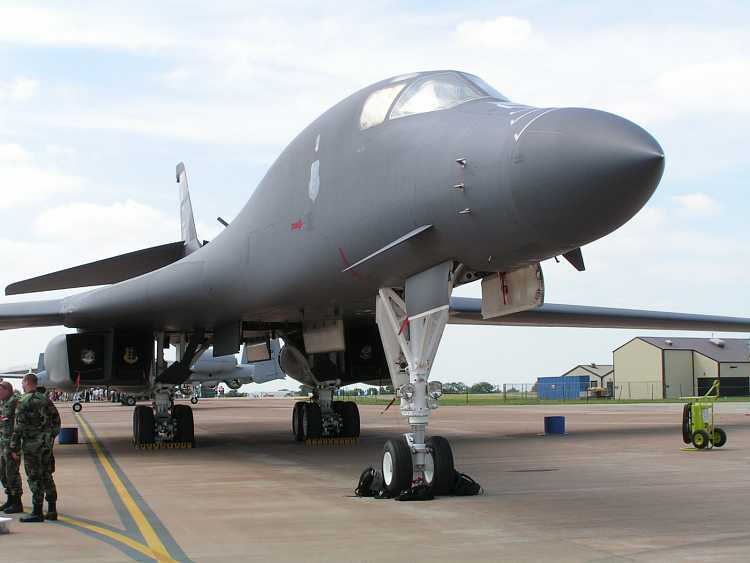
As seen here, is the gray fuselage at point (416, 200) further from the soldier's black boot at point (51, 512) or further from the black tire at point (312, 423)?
the soldier's black boot at point (51, 512)

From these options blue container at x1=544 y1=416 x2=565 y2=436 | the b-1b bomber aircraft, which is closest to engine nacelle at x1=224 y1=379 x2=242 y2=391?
blue container at x1=544 y1=416 x2=565 y2=436

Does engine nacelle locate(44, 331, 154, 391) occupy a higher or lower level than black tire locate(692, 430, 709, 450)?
higher

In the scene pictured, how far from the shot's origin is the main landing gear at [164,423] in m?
16.2

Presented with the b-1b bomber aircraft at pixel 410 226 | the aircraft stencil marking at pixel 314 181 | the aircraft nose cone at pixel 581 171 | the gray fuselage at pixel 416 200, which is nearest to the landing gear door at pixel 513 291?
the b-1b bomber aircraft at pixel 410 226

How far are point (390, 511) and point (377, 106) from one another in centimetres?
417

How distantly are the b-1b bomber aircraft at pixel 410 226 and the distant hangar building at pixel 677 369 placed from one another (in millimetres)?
49000

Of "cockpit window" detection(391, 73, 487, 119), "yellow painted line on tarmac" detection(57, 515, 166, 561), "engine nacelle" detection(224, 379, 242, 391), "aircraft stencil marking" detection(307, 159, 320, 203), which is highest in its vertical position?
"cockpit window" detection(391, 73, 487, 119)

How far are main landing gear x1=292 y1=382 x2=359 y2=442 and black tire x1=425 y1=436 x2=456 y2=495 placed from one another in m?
7.94

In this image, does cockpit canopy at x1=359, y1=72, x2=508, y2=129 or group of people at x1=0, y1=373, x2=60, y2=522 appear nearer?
group of people at x1=0, y1=373, x2=60, y2=522

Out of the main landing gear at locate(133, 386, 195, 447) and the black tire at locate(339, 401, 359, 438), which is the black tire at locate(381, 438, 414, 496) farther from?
the main landing gear at locate(133, 386, 195, 447)

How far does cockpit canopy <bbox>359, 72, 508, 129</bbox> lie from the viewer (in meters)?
8.81

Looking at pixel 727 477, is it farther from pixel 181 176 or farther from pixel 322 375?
pixel 181 176

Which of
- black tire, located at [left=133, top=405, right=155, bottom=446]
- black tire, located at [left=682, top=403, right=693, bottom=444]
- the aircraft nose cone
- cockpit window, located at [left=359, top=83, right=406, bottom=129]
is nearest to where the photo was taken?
the aircraft nose cone

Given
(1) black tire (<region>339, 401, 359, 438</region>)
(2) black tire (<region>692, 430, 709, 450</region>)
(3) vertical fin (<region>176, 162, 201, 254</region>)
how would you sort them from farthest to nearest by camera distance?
(3) vertical fin (<region>176, 162, 201, 254</region>)
(1) black tire (<region>339, 401, 359, 438</region>)
(2) black tire (<region>692, 430, 709, 450</region>)
